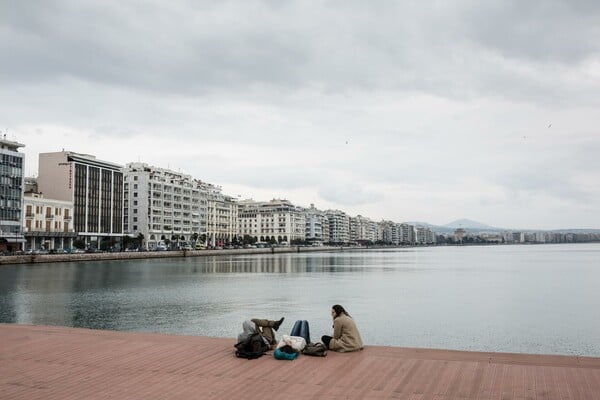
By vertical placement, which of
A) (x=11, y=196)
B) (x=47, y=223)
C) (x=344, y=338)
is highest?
(x=11, y=196)

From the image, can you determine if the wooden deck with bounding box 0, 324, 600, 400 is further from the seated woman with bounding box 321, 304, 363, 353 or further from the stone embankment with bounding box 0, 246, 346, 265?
the stone embankment with bounding box 0, 246, 346, 265

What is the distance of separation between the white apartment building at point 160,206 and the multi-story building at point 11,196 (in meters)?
50.6

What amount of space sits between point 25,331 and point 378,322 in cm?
1752

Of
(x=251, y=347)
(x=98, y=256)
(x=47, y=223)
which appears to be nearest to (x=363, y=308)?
(x=251, y=347)

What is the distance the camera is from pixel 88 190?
128m

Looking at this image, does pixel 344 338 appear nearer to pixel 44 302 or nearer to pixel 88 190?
pixel 44 302

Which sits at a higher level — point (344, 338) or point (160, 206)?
point (160, 206)

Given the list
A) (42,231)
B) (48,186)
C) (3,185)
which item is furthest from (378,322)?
(48,186)

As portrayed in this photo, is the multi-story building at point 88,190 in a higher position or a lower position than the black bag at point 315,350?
higher

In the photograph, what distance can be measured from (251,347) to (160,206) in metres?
151

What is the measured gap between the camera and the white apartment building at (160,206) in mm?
154625

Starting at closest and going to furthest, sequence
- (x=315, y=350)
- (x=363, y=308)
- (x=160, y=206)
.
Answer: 1. (x=315, y=350)
2. (x=363, y=308)
3. (x=160, y=206)

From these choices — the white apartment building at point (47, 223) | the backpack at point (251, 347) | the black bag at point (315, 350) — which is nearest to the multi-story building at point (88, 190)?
the white apartment building at point (47, 223)

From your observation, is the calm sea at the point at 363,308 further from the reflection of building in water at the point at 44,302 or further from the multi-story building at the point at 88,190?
the multi-story building at the point at 88,190
